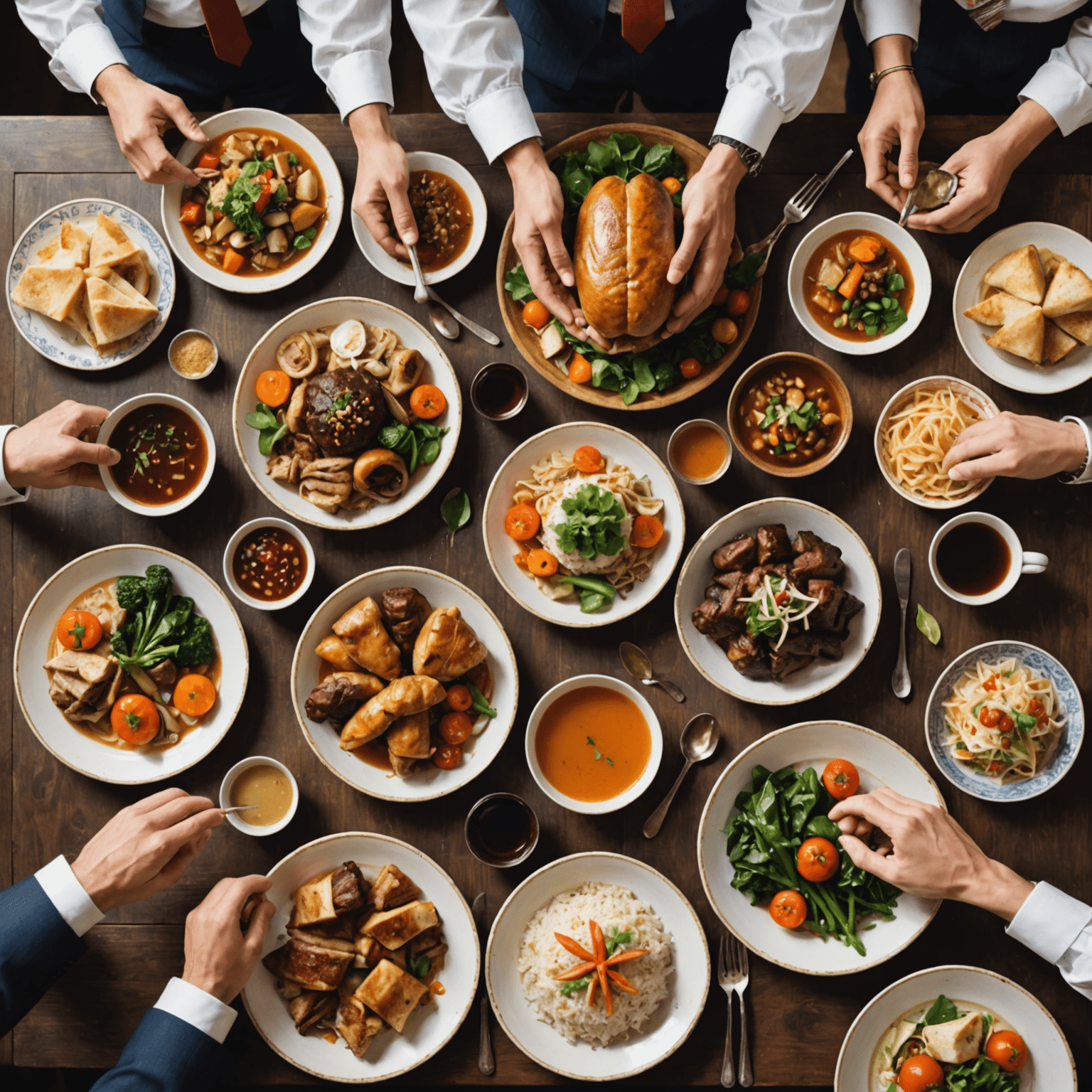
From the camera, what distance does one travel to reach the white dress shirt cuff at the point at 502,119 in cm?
338

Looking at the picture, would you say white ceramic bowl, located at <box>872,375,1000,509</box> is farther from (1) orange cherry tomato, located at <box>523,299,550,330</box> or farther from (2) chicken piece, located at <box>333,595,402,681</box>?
(2) chicken piece, located at <box>333,595,402,681</box>

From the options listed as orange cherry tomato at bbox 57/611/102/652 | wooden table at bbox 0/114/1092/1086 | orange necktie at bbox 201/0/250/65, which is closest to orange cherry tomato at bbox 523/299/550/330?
wooden table at bbox 0/114/1092/1086

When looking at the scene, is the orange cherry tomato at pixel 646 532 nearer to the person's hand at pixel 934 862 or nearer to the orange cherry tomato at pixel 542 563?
the orange cherry tomato at pixel 542 563

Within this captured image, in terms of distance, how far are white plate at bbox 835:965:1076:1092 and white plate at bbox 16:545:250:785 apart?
9.71ft

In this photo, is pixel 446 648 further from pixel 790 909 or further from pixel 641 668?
pixel 790 909

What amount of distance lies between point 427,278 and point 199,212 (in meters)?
1.07

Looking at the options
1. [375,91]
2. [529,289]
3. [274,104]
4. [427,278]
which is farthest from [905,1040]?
[274,104]

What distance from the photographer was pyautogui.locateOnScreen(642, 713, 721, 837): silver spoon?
359 cm

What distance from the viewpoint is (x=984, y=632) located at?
3.68 m

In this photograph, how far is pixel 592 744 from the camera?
363cm

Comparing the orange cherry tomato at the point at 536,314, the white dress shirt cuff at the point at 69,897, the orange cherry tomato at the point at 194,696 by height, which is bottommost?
the white dress shirt cuff at the point at 69,897

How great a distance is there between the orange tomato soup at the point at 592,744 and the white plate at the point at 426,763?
229 millimetres

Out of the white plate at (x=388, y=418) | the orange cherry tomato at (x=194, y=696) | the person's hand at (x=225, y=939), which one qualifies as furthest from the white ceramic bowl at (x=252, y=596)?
the person's hand at (x=225, y=939)

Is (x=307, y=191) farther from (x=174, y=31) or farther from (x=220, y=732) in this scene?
(x=220, y=732)
